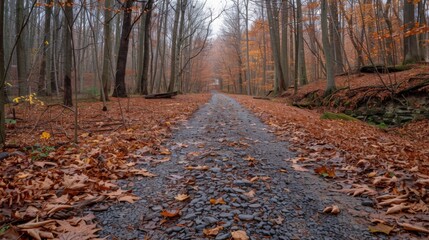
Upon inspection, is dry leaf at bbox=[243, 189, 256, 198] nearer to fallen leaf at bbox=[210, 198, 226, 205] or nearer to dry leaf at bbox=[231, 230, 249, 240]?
fallen leaf at bbox=[210, 198, 226, 205]

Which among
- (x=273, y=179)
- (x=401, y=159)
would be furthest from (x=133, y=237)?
(x=401, y=159)

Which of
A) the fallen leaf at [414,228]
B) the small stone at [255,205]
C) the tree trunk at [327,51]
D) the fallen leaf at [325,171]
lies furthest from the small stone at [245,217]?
the tree trunk at [327,51]

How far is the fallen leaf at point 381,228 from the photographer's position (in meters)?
2.09

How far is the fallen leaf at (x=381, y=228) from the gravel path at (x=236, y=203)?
51 mm

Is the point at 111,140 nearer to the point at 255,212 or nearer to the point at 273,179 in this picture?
the point at 273,179

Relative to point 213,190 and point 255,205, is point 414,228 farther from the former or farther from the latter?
point 213,190

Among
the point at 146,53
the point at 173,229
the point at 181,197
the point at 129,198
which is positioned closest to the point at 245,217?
the point at 173,229

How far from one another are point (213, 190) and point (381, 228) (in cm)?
152

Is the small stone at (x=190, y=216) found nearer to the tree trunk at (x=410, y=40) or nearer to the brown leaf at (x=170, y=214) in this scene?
the brown leaf at (x=170, y=214)

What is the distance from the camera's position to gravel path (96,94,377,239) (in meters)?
2.14

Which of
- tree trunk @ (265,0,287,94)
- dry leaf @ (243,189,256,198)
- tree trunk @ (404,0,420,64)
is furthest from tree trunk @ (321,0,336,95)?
dry leaf @ (243,189,256,198)

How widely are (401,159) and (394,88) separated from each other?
6955mm

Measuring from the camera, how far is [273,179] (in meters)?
3.23

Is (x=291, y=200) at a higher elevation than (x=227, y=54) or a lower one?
lower
